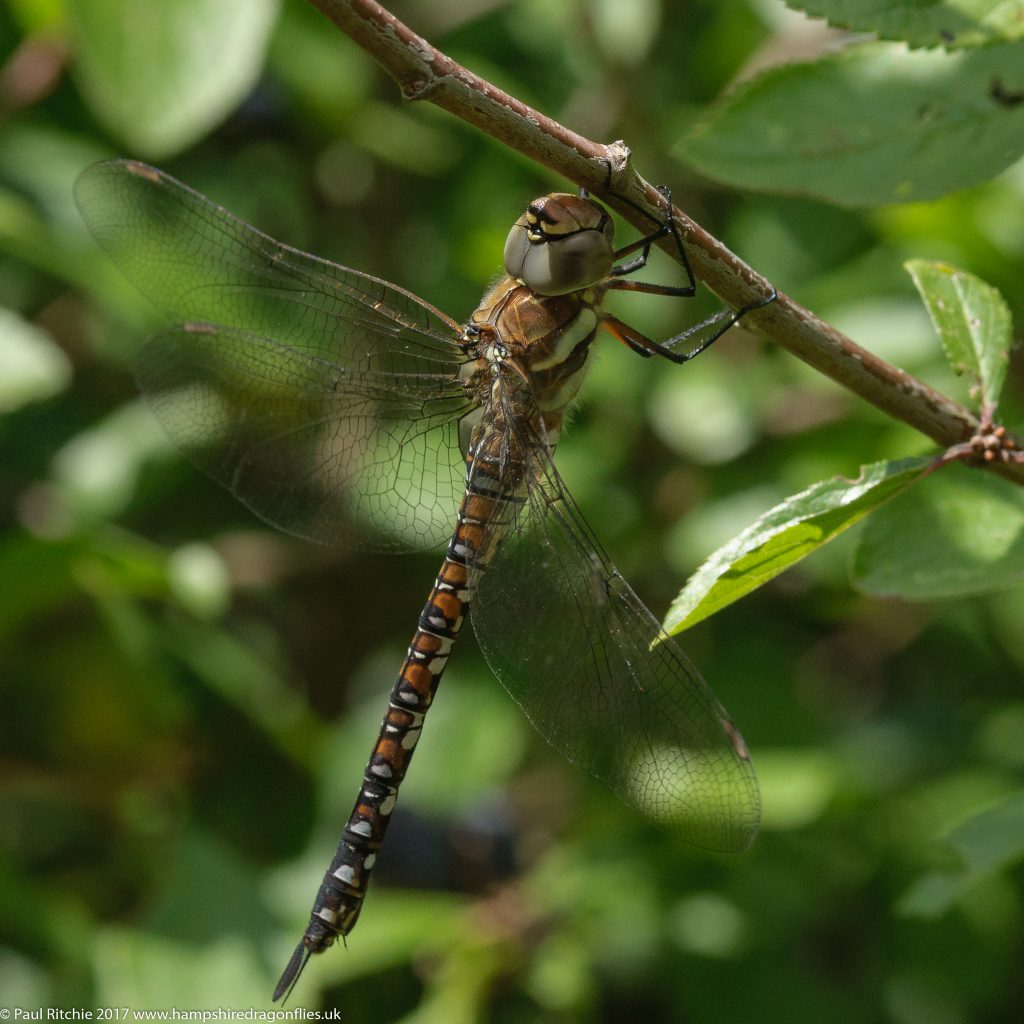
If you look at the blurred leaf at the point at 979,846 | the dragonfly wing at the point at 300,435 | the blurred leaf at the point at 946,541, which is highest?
the dragonfly wing at the point at 300,435

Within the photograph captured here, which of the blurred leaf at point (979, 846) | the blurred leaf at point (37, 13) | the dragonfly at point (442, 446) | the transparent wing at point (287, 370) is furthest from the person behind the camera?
the blurred leaf at point (37, 13)

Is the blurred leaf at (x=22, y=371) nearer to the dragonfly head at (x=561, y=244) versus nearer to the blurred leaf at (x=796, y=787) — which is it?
the dragonfly head at (x=561, y=244)

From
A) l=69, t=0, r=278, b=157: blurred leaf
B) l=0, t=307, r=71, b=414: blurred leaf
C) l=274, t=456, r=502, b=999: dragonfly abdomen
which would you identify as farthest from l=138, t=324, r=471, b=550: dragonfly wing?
l=69, t=0, r=278, b=157: blurred leaf

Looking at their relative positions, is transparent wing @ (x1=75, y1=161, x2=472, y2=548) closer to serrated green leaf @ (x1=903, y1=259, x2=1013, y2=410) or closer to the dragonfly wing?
the dragonfly wing

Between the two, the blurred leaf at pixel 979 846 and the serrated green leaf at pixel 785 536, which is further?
the blurred leaf at pixel 979 846

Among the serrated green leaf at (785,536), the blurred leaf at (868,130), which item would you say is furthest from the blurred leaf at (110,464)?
the serrated green leaf at (785,536)

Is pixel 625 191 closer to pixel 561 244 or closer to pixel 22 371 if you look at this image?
pixel 561 244

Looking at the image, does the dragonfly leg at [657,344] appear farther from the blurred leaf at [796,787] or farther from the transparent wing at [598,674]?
the blurred leaf at [796,787]

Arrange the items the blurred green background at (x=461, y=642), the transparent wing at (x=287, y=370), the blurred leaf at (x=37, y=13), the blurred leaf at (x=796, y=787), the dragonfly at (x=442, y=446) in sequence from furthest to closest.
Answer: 1. the blurred leaf at (x=37, y=13)
2. the blurred green background at (x=461, y=642)
3. the blurred leaf at (x=796, y=787)
4. the transparent wing at (x=287, y=370)
5. the dragonfly at (x=442, y=446)

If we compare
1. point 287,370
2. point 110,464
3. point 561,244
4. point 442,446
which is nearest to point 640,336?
point 561,244

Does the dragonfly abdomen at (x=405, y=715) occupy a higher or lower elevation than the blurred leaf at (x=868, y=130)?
lower
